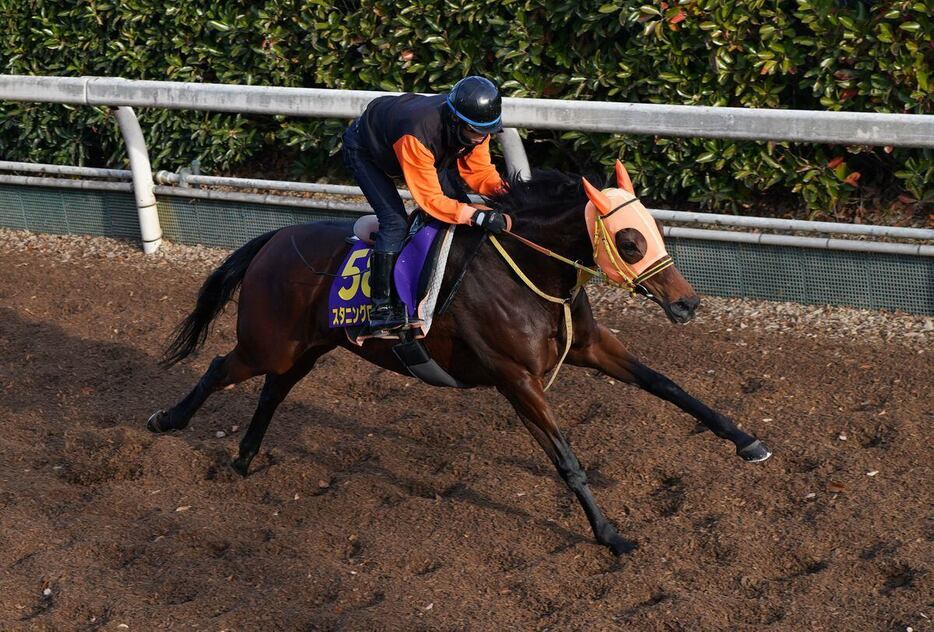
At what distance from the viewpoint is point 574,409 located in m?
6.60

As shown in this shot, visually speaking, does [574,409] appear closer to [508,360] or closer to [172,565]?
[508,360]

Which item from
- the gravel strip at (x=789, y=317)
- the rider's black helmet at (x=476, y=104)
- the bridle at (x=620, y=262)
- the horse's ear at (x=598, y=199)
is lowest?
the gravel strip at (x=789, y=317)

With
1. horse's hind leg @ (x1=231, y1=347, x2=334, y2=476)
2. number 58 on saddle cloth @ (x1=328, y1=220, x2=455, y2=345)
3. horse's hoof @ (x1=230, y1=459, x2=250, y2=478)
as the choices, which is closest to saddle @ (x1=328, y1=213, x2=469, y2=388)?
number 58 on saddle cloth @ (x1=328, y1=220, x2=455, y2=345)

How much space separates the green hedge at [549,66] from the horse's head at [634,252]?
307 centimetres

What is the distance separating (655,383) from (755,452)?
53cm

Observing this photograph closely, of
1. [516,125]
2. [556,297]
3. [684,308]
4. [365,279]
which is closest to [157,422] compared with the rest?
[365,279]

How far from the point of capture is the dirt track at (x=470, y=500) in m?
4.77

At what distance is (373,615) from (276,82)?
5.78 meters

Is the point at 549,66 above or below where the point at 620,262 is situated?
below

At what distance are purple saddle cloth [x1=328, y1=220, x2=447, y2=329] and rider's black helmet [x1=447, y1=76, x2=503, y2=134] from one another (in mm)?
562

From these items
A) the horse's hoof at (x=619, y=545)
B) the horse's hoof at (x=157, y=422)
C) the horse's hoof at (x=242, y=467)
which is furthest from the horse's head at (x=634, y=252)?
the horse's hoof at (x=157, y=422)

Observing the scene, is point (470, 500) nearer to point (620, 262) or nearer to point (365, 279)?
point (365, 279)

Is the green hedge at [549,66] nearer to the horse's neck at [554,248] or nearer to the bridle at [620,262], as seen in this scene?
the horse's neck at [554,248]

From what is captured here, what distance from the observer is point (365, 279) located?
5727mm
